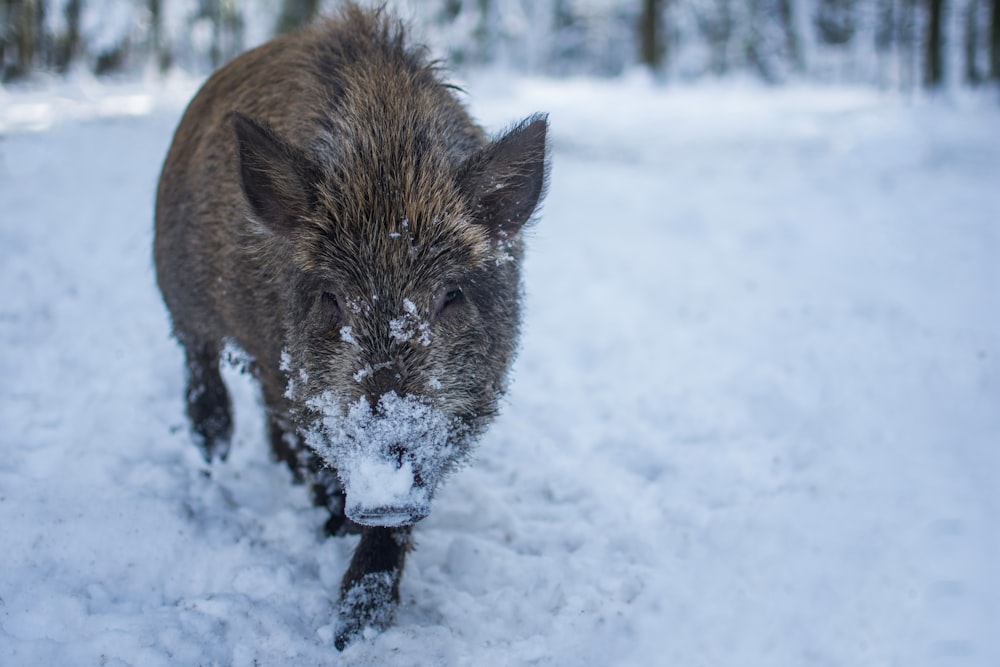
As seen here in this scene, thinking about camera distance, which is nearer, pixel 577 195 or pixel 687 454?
pixel 687 454

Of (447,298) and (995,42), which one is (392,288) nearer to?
(447,298)

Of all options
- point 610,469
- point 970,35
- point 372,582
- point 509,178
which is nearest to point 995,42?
point 970,35

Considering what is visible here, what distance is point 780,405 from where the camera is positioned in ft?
15.1

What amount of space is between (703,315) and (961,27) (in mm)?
34837

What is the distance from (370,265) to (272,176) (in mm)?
509

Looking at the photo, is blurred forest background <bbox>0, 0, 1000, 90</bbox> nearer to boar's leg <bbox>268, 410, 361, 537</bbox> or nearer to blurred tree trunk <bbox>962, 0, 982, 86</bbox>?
blurred tree trunk <bbox>962, 0, 982, 86</bbox>

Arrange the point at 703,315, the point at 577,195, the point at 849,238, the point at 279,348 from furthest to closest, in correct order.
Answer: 1. the point at 577,195
2. the point at 849,238
3. the point at 703,315
4. the point at 279,348

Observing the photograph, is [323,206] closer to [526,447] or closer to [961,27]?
[526,447]

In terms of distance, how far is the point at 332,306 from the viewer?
2.40 metres

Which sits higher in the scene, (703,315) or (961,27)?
(961,27)

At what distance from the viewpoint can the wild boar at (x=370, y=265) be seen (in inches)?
85.4

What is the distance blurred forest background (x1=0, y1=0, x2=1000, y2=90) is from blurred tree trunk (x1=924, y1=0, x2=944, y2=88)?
0.03 metres

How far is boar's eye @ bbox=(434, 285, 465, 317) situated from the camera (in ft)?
7.81

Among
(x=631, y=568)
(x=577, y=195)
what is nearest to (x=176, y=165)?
(x=631, y=568)
